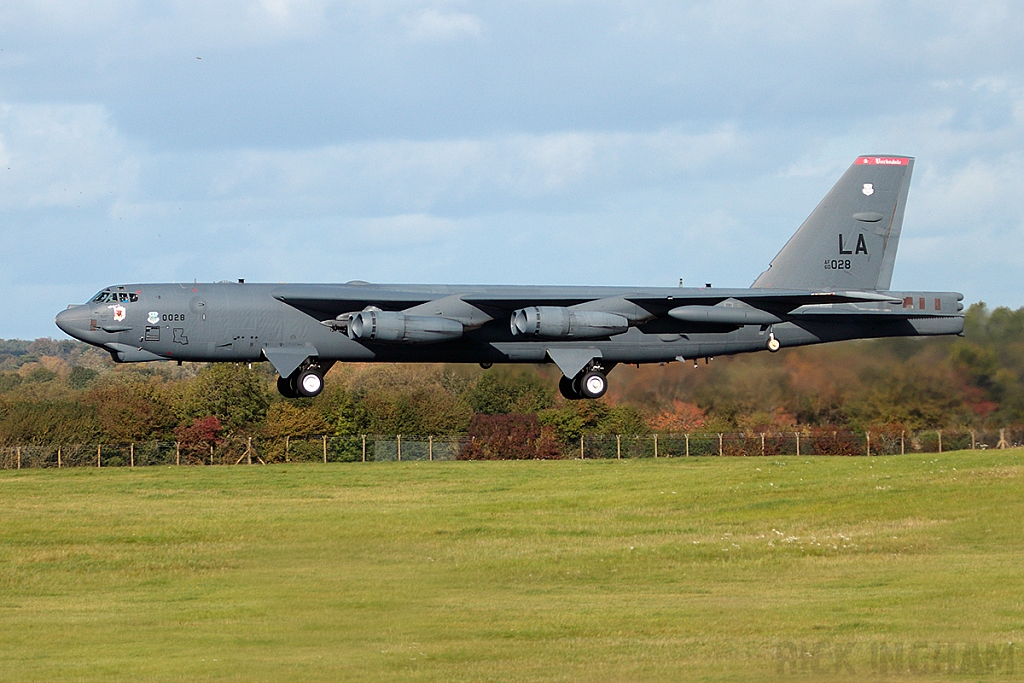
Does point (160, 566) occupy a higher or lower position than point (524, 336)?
lower

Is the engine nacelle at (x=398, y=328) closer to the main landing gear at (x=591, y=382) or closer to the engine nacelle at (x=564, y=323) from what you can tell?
the engine nacelle at (x=564, y=323)

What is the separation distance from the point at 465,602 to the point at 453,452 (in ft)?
130

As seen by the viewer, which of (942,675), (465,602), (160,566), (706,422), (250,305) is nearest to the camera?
(942,675)

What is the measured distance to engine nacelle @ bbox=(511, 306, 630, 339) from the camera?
29.3 m

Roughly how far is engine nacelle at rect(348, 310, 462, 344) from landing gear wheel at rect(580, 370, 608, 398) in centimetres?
424

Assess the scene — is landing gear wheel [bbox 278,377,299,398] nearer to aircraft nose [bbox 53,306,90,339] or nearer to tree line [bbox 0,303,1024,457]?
aircraft nose [bbox 53,306,90,339]

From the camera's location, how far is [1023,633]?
1880cm

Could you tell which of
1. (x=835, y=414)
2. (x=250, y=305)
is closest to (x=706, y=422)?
(x=835, y=414)

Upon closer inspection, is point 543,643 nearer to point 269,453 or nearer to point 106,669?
point 106,669

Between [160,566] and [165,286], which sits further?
[165,286]

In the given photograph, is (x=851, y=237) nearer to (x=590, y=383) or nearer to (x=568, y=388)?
(x=590, y=383)

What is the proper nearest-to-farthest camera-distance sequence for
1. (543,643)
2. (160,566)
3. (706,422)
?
(543,643) → (160,566) → (706,422)

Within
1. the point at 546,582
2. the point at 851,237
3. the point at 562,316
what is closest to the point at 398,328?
the point at 562,316

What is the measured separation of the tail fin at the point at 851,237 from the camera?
109ft
